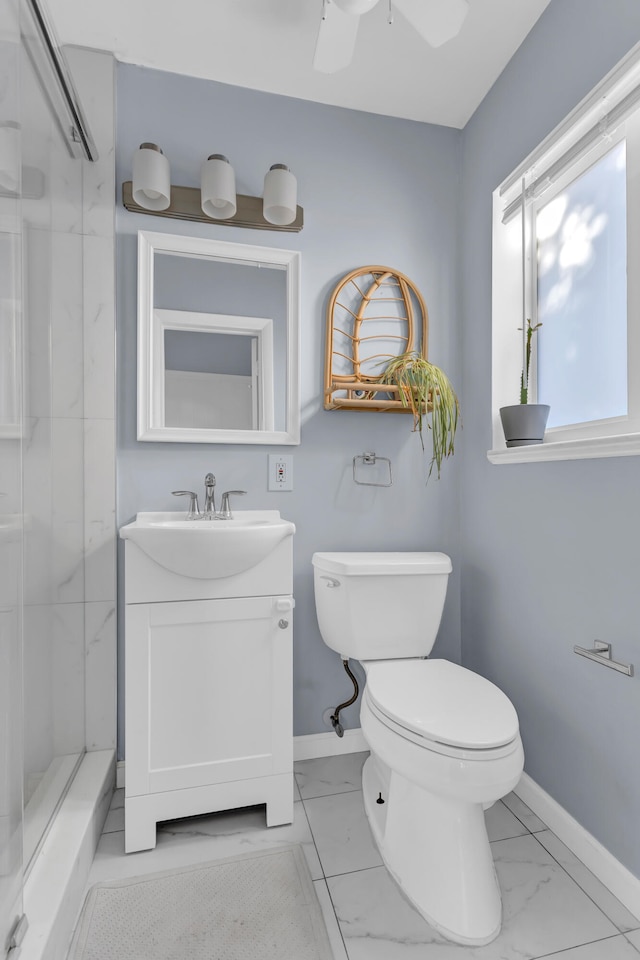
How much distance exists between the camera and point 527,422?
1538mm

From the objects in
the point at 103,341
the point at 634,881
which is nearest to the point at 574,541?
the point at 634,881

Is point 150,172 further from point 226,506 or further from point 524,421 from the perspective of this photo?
point 524,421

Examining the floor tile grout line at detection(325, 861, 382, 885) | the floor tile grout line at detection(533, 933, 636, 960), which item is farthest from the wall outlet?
the floor tile grout line at detection(533, 933, 636, 960)

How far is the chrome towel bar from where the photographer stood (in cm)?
116

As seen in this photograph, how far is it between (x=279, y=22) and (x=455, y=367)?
125 centimetres

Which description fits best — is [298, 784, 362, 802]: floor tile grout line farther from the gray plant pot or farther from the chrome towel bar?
the gray plant pot

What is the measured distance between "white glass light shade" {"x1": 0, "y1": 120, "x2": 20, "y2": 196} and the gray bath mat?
5.11ft

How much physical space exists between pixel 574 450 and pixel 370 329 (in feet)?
2.98

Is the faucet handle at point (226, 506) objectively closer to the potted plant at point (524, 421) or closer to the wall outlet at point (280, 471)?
the wall outlet at point (280, 471)

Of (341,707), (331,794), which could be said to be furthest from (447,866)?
(341,707)

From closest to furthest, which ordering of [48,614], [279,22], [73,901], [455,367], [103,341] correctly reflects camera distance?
[73,901]
[48,614]
[279,22]
[103,341]
[455,367]

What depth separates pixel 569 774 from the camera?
140 cm

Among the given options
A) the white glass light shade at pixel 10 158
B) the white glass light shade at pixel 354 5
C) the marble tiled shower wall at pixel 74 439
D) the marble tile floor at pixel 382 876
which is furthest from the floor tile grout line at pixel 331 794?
the white glass light shade at pixel 354 5

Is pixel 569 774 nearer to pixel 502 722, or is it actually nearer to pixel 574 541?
pixel 502 722
